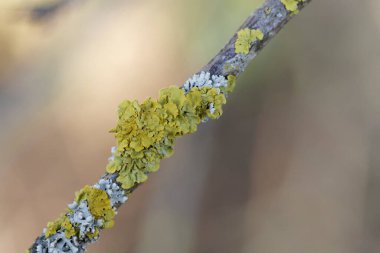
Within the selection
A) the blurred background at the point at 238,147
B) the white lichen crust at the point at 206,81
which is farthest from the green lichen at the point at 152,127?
the blurred background at the point at 238,147

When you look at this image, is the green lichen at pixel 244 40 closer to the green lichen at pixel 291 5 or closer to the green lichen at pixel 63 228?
the green lichen at pixel 291 5

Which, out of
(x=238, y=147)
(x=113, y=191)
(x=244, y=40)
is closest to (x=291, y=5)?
(x=244, y=40)

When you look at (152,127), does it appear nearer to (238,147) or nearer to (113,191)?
(113,191)

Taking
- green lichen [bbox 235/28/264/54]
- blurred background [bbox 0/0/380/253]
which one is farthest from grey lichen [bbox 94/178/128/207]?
blurred background [bbox 0/0/380/253]

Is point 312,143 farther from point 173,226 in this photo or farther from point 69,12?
point 69,12

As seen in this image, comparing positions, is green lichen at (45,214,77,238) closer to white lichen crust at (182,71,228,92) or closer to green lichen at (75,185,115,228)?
green lichen at (75,185,115,228)

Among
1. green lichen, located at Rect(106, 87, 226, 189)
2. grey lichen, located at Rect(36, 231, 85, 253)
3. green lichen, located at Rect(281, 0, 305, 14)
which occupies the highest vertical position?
green lichen, located at Rect(281, 0, 305, 14)

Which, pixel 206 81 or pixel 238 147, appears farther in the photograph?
pixel 238 147

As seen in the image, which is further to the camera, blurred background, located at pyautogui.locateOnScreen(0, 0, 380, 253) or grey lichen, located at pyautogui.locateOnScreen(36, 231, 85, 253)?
blurred background, located at pyautogui.locateOnScreen(0, 0, 380, 253)

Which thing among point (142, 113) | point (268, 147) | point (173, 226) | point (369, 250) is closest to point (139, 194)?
point (173, 226)
